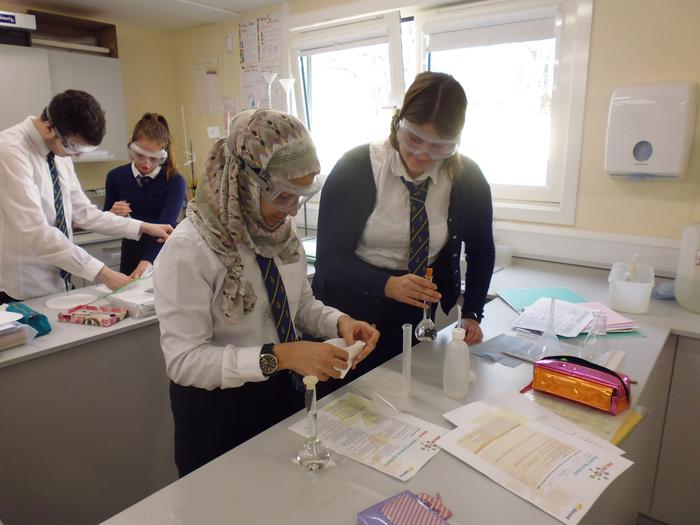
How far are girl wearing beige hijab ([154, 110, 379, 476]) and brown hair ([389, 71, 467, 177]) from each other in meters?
0.43

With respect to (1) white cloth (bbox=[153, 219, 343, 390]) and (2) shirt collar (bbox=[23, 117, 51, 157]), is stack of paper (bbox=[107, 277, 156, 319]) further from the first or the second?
(1) white cloth (bbox=[153, 219, 343, 390])

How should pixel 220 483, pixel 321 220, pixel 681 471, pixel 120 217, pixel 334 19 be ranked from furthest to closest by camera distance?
pixel 334 19 < pixel 120 217 < pixel 681 471 < pixel 321 220 < pixel 220 483

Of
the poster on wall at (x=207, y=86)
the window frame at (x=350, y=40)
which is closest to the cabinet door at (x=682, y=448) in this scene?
the window frame at (x=350, y=40)

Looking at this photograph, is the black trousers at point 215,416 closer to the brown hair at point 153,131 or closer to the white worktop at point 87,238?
the brown hair at point 153,131

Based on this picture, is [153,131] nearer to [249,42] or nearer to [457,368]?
[249,42]

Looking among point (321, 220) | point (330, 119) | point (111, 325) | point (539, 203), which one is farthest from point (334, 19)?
point (111, 325)

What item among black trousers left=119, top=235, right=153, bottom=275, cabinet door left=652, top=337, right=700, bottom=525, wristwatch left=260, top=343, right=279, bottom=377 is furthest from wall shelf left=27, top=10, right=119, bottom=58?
cabinet door left=652, top=337, right=700, bottom=525

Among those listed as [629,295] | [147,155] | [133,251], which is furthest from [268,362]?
[133,251]

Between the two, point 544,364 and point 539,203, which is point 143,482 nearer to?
point 544,364

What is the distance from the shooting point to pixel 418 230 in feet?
5.14

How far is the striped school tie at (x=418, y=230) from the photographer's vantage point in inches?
61.7

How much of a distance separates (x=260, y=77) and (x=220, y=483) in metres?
3.23

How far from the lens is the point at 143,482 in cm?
196

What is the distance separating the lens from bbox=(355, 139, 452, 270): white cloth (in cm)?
158
